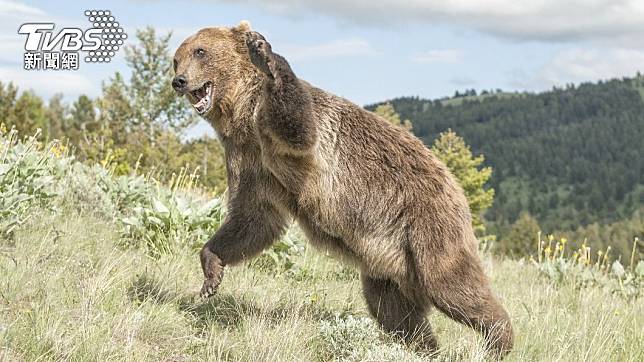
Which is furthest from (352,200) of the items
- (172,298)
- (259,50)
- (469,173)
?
(469,173)

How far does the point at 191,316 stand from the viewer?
508 cm

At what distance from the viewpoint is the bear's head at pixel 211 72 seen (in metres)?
4.80

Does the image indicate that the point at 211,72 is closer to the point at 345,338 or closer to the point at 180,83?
the point at 180,83

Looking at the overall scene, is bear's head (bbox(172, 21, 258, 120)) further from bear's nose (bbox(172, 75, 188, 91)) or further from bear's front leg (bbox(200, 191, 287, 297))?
bear's front leg (bbox(200, 191, 287, 297))

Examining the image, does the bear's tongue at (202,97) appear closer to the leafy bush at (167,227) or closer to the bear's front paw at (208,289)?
the bear's front paw at (208,289)

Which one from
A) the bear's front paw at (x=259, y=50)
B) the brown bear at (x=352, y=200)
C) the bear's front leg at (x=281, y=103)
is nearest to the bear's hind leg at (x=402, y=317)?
the brown bear at (x=352, y=200)

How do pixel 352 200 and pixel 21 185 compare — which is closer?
pixel 352 200

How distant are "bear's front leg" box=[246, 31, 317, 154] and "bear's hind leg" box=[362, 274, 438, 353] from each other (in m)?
1.36

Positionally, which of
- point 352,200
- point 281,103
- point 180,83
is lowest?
point 352,200

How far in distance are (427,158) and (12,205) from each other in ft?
11.8

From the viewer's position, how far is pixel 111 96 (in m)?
31.2

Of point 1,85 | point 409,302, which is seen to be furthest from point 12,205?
point 1,85

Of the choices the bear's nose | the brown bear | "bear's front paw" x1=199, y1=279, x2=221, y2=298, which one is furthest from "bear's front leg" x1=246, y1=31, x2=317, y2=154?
"bear's front paw" x1=199, y1=279, x2=221, y2=298

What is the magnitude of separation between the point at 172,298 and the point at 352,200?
169cm
